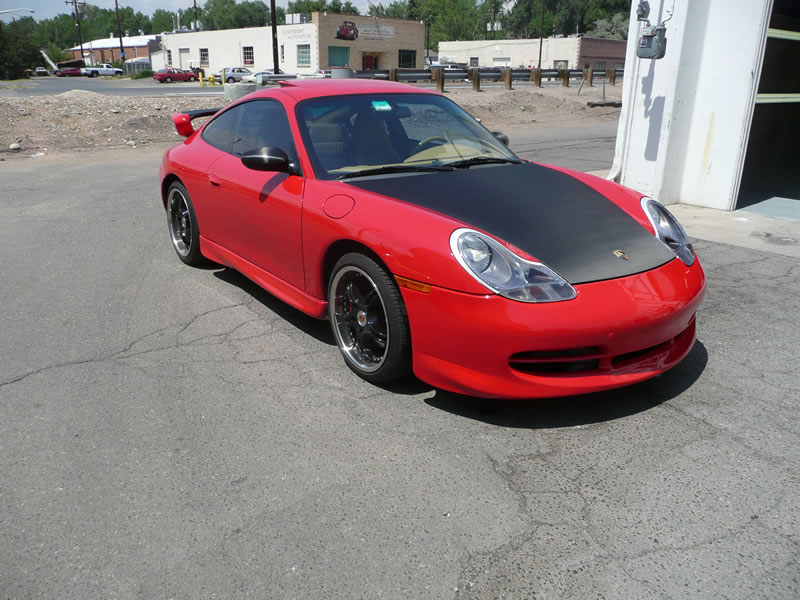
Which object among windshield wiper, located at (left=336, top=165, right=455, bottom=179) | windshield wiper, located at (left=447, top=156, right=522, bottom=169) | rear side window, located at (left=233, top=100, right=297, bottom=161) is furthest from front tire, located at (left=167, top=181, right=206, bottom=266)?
windshield wiper, located at (left=447, top=156, right=522, bottom=169)

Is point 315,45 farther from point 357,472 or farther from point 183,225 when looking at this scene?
point 357,472

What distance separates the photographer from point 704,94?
7648 millimetres

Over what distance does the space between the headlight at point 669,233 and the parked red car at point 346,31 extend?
58.3 meters

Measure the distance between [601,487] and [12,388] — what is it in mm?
3014

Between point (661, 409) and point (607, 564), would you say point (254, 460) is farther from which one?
point (661, 409)

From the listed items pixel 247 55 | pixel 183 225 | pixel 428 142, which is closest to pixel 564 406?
pixel 428 142

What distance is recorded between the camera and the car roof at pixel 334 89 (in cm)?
421

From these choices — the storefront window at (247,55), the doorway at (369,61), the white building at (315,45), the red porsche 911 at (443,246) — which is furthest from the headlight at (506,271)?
the storefront window at (247,55)

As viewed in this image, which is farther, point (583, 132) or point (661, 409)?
point (583, 132)

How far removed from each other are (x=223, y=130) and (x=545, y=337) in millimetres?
3204

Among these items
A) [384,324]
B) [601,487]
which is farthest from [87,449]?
[601,487]

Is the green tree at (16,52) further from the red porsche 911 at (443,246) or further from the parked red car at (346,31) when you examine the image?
the red porsche 911 at (443,246)

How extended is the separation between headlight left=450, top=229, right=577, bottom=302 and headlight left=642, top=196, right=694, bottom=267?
3.10ft

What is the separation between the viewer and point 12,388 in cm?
352
